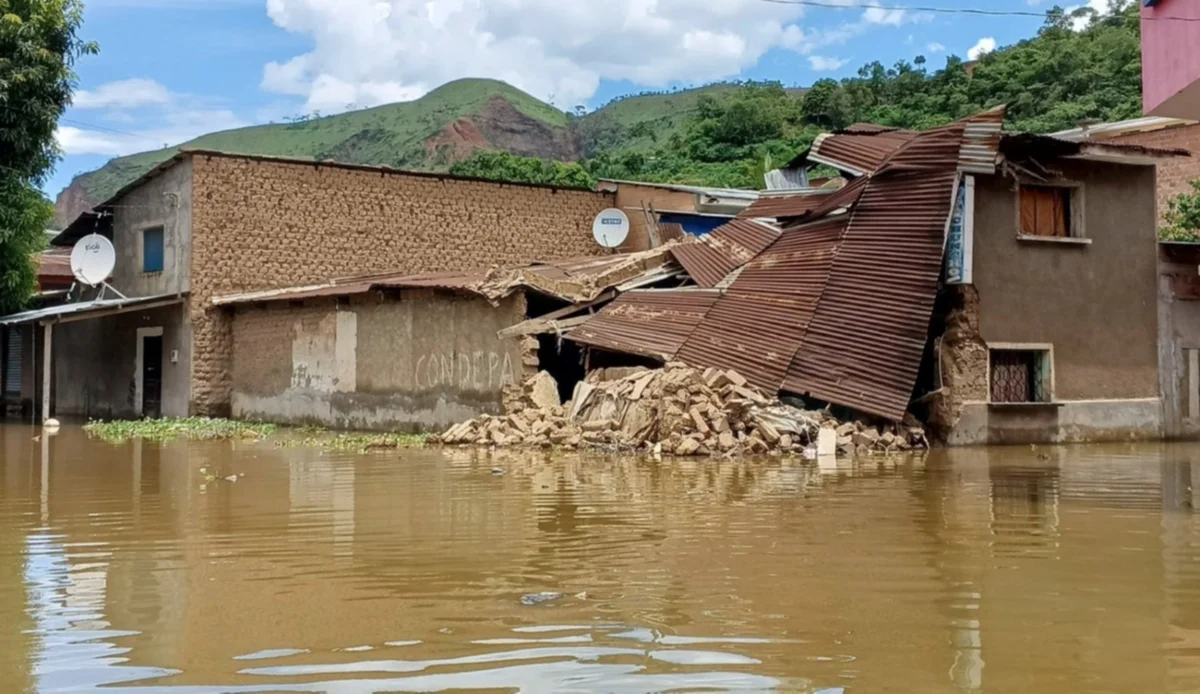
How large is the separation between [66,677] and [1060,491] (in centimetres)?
916

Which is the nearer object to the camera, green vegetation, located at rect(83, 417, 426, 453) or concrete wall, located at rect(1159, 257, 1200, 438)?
green vegetation, located at rect(83, 417, 426, 453)

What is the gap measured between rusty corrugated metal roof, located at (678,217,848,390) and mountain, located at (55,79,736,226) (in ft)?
209

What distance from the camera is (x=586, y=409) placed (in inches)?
662

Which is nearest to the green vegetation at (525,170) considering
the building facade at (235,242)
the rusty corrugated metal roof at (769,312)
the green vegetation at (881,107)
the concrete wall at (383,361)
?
the green vegetation at (881,107)

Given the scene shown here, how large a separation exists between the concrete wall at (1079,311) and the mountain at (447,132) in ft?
209

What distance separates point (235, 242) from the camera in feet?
78.7

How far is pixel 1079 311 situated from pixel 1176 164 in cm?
1506

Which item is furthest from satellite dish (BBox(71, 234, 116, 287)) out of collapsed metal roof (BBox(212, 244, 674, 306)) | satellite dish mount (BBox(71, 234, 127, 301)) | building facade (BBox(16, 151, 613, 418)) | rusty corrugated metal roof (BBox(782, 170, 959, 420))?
rusty corrugated metal roof (BBox(782, 170, 959, 420))

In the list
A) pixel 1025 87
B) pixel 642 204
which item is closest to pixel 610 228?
pixel 642 204

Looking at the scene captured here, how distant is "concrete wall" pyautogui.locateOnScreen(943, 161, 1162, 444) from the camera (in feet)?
55.7

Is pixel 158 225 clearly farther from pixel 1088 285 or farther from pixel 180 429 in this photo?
pixel 1088 285

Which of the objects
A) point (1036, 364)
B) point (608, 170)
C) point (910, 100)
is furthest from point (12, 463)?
point (910, 100)

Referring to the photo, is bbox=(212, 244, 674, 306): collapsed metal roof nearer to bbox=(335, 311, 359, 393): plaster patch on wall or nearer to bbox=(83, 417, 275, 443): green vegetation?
bbox=(335, 311, 359, 393): plaster patch on wall

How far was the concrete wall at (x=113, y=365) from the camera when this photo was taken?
24422mm
